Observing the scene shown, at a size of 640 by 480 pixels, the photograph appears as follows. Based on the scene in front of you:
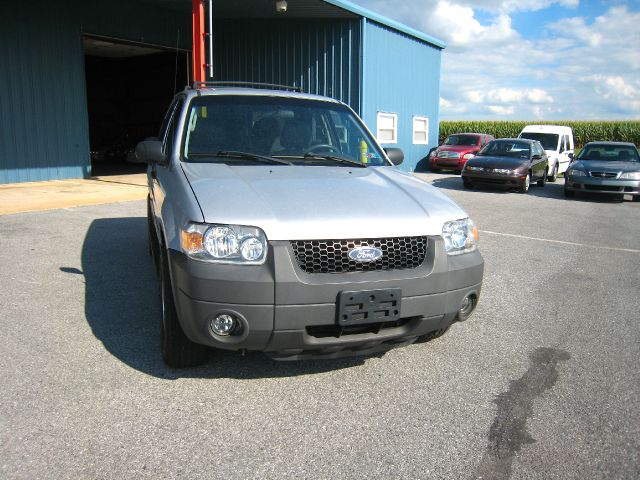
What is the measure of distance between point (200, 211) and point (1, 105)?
43.3 ft

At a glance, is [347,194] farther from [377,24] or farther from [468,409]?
[377,24]

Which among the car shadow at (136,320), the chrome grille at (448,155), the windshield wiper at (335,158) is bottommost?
the car shadow at (136,320)

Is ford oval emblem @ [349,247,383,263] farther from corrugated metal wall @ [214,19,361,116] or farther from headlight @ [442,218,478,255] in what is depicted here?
corrugated metal wall @ [214,19,361,116]

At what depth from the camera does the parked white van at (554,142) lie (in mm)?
19328

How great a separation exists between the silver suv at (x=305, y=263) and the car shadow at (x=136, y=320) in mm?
212

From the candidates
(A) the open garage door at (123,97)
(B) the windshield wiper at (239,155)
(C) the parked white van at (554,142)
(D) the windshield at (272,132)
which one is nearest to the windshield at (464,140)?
(C) the parked white van at (554,142)

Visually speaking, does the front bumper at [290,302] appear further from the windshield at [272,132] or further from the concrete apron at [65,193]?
the concrete apron at [65,193]

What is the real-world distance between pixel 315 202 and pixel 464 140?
820 inches

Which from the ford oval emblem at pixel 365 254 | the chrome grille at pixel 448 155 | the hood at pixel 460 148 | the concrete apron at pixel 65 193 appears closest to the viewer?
the ford oval emblem at pixel 365 254

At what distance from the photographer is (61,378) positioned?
3.27 metres

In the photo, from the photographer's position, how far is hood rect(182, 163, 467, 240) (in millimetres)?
2857

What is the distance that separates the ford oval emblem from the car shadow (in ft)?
3.04

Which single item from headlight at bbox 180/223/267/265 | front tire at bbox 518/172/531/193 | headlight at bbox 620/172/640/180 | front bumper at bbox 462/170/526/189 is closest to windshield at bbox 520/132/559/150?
front tire at bbox 518/172/531/193

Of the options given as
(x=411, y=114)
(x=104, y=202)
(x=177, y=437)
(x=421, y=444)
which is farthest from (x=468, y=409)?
(x=411, y=114)
